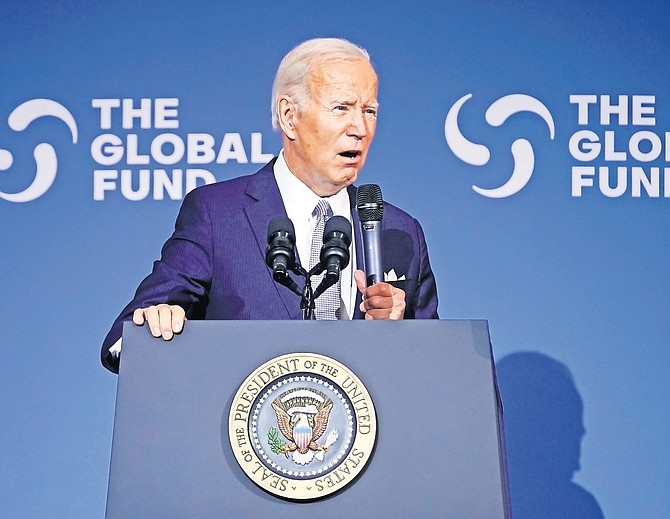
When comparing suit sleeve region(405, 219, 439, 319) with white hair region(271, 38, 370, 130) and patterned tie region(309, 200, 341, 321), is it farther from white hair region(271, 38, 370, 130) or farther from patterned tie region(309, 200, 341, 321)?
white hair region(271, 38, 370, 130)

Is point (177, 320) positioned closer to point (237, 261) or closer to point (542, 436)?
point (237, 261)

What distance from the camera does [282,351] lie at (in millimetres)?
2152

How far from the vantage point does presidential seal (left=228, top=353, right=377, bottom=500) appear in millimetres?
2094

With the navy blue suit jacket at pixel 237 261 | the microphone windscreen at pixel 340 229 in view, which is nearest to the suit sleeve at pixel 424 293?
the navy blue suit jacket at pixel 237 261

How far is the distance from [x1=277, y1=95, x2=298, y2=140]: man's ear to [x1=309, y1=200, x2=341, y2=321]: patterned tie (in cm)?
20

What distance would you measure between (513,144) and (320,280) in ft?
4.64

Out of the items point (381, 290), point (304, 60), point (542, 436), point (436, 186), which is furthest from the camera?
point (436, 186)

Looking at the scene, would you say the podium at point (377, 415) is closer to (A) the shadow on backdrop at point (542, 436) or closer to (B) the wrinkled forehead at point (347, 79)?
(B) the wrinkled forehead at point (347, 79)

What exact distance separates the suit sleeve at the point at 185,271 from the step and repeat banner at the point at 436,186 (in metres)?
1.12

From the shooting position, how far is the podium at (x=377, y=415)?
2.09 metres

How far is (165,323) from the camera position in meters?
2.18

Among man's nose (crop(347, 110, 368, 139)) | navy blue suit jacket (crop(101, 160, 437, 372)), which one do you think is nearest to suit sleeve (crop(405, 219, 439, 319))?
navy blue suit jacket (crop(101, 160, 437, 372))

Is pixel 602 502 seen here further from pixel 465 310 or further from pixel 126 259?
pixel 126 259

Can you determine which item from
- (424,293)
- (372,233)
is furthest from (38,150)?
(372,233)
